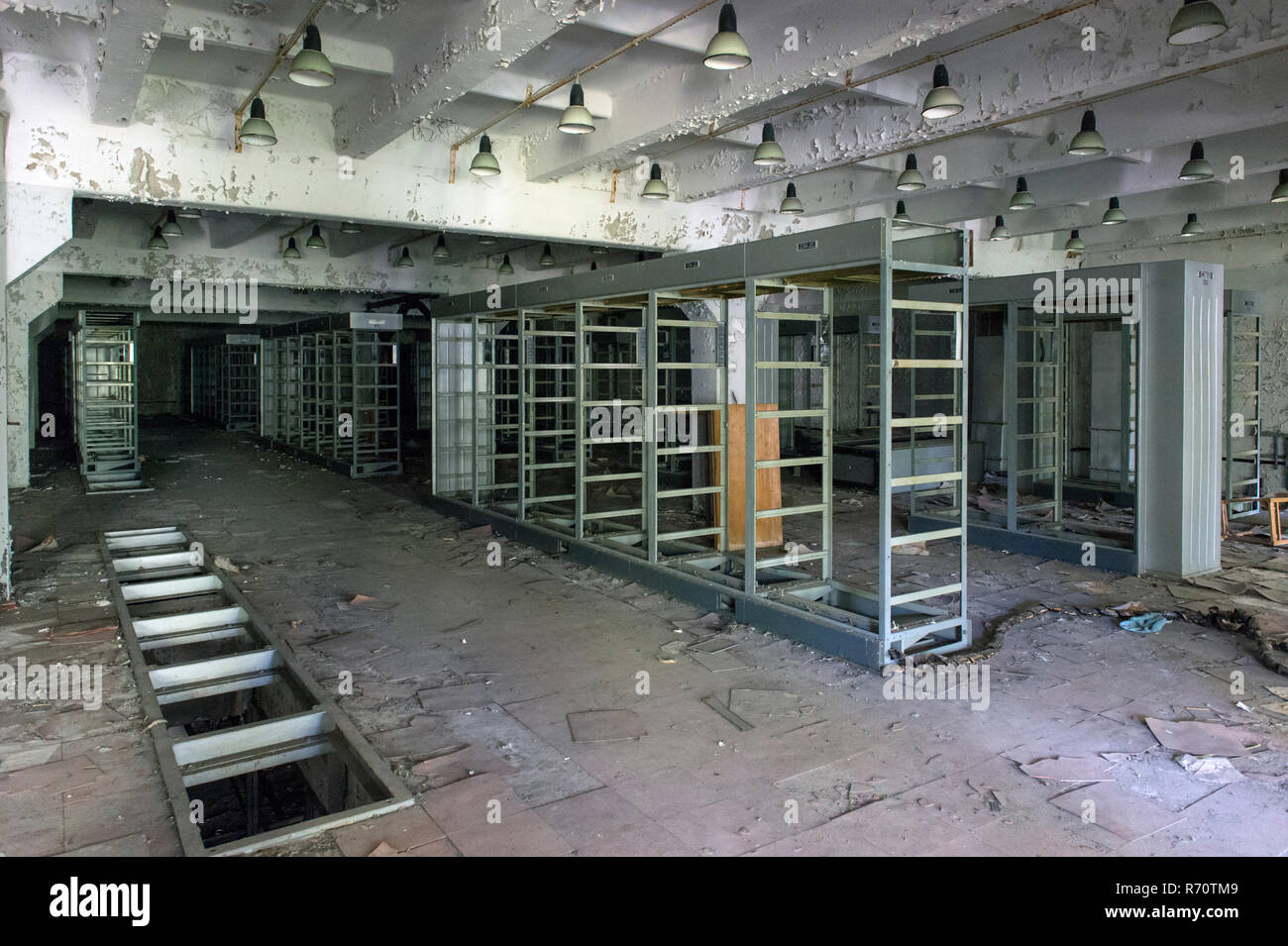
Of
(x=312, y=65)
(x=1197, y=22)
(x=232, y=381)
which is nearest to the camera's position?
(x=1197, y=22)

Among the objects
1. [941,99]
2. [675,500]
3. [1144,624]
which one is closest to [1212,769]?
[1144,624]

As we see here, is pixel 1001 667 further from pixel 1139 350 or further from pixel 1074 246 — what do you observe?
pixel 1074 246

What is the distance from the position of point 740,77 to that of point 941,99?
65.1 inches

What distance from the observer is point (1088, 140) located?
7.86m

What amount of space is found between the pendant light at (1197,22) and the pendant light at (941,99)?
1.58m

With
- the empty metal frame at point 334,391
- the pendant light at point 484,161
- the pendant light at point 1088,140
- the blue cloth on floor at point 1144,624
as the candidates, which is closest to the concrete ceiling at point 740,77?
the pendant light at point 1088,140

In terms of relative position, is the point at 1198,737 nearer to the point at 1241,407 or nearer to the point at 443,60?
the point at 443,60

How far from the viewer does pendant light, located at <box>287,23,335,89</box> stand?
19.8 ft

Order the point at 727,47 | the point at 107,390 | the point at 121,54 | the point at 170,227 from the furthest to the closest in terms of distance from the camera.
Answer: the point at 107,390 < the point at 170,227 < the point at 121,54 < the point at 727,47

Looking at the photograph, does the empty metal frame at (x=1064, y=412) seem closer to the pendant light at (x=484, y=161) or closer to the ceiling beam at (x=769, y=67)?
the ceiling beam at (x=769, y=67)

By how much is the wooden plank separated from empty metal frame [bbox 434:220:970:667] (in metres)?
0.02

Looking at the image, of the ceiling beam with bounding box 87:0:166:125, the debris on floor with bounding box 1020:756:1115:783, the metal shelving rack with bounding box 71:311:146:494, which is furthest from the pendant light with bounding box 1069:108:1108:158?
the metal shelving rack with bounding box 71:311:146:494
